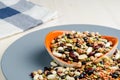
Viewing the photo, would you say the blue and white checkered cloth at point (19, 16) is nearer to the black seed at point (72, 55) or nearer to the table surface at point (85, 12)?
the table surface at point (85, 12)

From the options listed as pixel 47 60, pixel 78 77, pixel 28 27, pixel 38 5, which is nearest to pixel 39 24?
pixel 28 27

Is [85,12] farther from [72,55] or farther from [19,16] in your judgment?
[72,55]

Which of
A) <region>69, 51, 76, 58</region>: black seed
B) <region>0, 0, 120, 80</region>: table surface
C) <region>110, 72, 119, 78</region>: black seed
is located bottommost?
<region>110, 72, 119, 78</region>: black seed

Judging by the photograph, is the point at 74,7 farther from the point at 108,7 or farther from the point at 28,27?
the point at 28,27

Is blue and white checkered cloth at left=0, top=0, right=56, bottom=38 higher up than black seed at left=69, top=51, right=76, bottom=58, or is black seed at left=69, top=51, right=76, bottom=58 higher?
blue and white checkered cloth at left=0, top=0, right=56, bottom=38

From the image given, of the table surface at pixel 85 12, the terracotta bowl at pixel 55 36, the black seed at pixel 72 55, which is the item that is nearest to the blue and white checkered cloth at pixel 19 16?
the table surface at pixel 85 12

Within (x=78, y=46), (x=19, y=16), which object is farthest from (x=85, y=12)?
(x=78, y=46)

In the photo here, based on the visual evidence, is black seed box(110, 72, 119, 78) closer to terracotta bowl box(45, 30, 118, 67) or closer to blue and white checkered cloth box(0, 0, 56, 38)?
terracotta bowl box(45, 30, 118, 67)

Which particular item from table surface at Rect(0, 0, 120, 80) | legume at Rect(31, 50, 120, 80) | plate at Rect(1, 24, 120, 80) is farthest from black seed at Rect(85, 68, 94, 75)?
table surface at Rect(0, 0, 120, 80)
